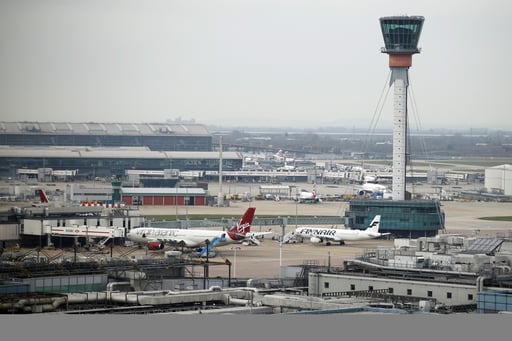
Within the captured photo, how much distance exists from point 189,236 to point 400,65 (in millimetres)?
28378

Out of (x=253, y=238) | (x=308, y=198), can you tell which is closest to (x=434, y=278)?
(x=253, y=238)

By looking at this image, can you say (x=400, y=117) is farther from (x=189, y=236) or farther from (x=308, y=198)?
(x=308, y=198)

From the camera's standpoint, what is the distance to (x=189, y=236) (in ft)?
313

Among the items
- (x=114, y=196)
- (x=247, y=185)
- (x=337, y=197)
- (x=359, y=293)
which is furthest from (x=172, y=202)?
(x=359, y=293)

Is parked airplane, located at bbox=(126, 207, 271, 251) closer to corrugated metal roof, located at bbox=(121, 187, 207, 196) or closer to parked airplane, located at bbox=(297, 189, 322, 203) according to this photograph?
corrugated metal roof, located at bbox=(121, 187, 207, 196)

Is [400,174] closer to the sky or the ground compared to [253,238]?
closer to the sky

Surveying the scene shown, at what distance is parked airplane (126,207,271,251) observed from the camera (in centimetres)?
9375

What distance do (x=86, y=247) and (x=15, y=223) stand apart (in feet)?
22.7

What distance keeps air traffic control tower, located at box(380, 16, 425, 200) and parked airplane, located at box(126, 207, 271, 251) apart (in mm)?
22545

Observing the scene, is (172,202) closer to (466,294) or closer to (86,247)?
(86,247)

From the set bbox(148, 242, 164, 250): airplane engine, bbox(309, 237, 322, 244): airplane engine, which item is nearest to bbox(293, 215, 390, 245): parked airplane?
bbox(309, 237, 322, 244): airplane engine

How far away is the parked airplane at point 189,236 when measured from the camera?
93750 mm

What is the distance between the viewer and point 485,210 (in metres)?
145

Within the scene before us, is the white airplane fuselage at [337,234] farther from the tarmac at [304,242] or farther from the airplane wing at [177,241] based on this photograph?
the airplane wing at [177,241]
